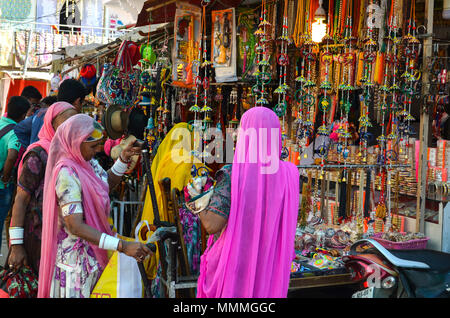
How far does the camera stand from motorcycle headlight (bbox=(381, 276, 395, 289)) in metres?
2.53

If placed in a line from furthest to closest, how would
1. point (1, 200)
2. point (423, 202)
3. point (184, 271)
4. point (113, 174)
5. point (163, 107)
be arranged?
point (163, 107)
point (1, 200)
point (423, 202)
point (113, 174)
point (184, 271)

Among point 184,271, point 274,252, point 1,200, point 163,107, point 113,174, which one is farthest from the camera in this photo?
point 163,107

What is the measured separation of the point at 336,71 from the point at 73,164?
2.39 meters

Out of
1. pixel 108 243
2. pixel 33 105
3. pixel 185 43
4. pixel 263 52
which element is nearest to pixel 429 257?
pixel 263 52

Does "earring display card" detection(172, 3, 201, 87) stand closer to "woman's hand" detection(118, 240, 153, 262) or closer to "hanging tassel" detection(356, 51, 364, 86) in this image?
"hanging tassel" detection(356, 51, 364, 86)

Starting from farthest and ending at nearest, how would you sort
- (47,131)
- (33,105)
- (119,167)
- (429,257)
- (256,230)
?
1. (33,105)
2. (429,257)
3. (119,167)
4. (47,131)
5. (256,230)

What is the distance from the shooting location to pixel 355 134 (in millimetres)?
3936

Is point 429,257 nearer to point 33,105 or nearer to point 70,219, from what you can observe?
point 70,219

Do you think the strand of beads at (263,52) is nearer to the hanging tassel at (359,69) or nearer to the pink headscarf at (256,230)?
the hanging tassel at (359,69)

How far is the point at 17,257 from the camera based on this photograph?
2.24 m

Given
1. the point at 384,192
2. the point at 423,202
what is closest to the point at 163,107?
the point at 384,192

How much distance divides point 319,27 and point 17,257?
8.80ft

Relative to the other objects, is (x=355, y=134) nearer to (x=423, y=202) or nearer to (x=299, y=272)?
(x=423, y=202)
